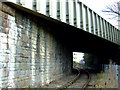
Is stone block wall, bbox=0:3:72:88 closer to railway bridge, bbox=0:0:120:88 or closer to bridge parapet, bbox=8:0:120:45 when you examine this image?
railway bridge, bbox=0:0:120:88

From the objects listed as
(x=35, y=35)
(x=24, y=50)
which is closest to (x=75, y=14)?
(x=35, y=35)

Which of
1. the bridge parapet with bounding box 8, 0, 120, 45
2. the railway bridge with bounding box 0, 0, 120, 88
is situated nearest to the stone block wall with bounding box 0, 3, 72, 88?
the railway bridge with bounding box 0, 0, 120, 88

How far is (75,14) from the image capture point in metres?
9.59

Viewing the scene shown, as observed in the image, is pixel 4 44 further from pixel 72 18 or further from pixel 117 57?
pixel 117 57

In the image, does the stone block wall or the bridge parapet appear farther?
the bridge parapet

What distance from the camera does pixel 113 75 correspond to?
22.9ft

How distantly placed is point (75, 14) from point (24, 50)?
15.0 ft

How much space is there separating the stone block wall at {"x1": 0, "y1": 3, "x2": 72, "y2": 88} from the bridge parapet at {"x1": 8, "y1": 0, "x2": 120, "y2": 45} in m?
0.65

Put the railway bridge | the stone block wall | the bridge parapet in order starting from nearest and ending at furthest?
1. the stone block wall
2. the railway bridge
3. the bridge parapet

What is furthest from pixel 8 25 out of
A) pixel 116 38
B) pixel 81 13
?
pixel 116 38

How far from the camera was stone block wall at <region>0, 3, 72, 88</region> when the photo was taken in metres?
5.42

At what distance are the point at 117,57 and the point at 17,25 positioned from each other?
1735 centimetres

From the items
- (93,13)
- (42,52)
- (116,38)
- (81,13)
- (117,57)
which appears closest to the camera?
(42,52)

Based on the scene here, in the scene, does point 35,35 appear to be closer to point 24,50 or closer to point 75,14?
point 24,50
